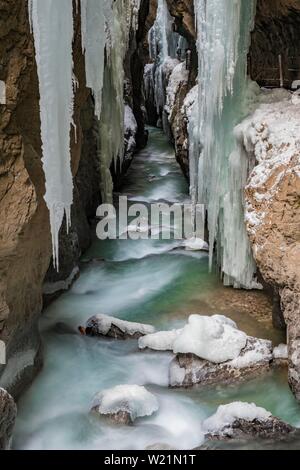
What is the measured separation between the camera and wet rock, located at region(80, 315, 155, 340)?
673 cm

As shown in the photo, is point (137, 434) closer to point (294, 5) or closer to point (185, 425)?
point (185, 425)

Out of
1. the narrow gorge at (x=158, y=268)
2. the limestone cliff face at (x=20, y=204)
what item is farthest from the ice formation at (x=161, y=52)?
the limestone cliff face at (x=20, y=204)

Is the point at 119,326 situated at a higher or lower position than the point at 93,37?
lower

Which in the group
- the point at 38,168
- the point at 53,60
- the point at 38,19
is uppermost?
the point at 38,19

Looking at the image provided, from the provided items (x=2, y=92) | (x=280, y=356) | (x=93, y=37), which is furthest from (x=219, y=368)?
(x=93, y=37)

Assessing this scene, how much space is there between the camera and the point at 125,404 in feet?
16.8

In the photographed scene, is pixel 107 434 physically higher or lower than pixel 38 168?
lower

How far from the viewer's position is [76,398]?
5.57 m

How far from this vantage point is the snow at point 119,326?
675cm

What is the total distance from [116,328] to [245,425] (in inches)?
96.5

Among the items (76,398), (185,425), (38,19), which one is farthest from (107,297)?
(38,19)

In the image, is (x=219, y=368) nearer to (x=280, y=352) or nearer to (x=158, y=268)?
(x=280, y=352)

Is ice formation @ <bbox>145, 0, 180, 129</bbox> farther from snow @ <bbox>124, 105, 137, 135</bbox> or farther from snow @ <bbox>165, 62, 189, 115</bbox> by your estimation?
snow @ <bbox>124, 105, 137, 135</bbox>
